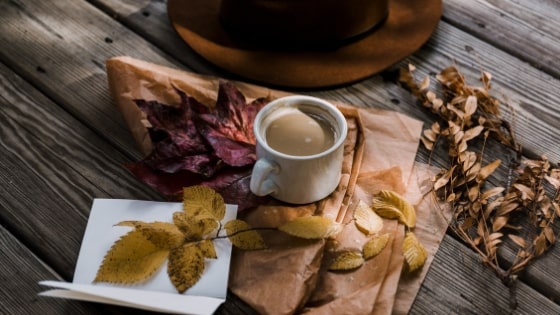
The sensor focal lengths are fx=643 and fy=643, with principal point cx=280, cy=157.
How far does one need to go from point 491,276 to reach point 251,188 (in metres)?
0.27

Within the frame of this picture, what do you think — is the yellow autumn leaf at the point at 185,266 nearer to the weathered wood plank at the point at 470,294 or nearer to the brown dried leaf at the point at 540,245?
the weathered wood plank at the point at 470,294

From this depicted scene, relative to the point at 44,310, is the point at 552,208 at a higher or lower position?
higher

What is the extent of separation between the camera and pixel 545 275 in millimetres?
679

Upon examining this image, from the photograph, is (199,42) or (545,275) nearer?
(545,275)

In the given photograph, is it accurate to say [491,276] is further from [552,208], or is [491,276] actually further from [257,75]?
[257,75]

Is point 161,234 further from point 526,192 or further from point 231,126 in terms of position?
point 526,192

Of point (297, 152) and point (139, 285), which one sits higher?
point (297, 152)

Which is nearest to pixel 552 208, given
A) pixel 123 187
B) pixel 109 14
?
pixel 123 187

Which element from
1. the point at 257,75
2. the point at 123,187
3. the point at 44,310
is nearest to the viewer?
the point at 44,310

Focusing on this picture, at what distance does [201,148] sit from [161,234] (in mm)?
128

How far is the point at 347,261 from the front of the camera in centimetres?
67

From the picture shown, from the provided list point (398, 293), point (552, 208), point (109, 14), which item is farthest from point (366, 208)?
point (109, 14)

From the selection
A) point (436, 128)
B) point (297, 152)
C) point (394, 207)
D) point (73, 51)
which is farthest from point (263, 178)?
point (73, 51)

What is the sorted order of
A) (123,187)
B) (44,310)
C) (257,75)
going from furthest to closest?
(257,75), (123,187), (44,310)
